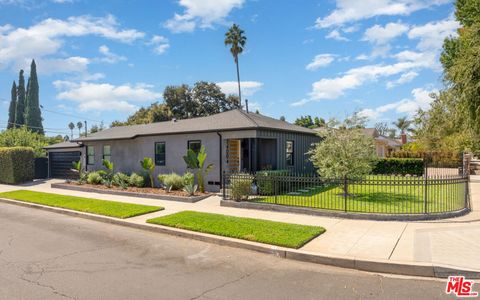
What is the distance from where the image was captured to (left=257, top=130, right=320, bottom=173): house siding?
17.3 meters

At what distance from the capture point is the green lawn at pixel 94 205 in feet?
38.3

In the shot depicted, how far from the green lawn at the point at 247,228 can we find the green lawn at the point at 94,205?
1.65 meters

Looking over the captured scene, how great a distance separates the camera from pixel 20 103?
240ft

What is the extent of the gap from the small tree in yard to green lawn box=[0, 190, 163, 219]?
6729 mm

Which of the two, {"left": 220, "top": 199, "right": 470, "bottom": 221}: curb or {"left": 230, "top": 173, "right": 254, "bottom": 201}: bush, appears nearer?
{"left": 220, "top": 199, "right": 470, "bottom": 221}: curb

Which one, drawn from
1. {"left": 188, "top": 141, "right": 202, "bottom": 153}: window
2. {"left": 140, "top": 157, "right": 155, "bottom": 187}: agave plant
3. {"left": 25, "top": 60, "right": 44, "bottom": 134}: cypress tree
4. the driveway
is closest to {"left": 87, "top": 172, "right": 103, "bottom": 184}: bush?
{"left": 140, "top": 157, "right": 155, "bottom": 187}: agave plant

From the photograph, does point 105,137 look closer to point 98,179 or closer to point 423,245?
point 98,179

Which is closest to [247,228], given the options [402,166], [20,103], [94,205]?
[94,205]

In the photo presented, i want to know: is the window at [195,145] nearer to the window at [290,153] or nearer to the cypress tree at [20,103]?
the window at [290,153]

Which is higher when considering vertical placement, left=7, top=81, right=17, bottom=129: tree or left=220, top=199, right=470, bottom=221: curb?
left=7, top=81, right=17, bottom=129: tree

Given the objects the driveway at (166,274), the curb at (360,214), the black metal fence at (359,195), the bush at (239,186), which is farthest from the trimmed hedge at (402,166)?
the driveway at (166,274)

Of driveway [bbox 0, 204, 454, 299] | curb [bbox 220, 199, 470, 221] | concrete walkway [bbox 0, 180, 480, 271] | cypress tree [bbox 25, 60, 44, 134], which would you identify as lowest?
driveway [bbox 0, 204, 454, 299]

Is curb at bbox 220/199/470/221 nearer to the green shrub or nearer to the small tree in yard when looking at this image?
the small tree in yard

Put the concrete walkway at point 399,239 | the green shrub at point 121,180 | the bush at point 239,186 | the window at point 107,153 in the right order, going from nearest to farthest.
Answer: the concrete walkway at point 399,239
the bush at point 239,186
the green shrub at point 121,180
the window at point 107,153
